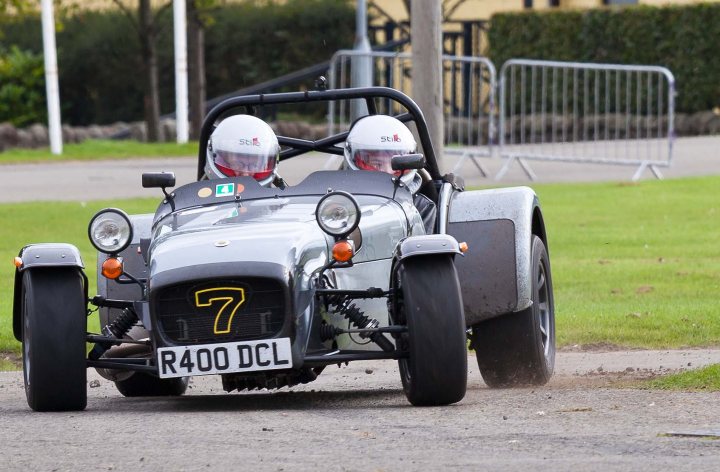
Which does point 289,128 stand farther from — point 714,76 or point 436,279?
point 436,279

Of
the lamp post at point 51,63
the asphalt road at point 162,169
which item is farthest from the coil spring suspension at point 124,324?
the lamp post at point 51,63

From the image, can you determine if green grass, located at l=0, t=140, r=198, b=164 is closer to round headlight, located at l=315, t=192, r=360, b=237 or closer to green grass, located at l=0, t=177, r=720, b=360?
green grass, located at l=0, t=177, r=720, b=360

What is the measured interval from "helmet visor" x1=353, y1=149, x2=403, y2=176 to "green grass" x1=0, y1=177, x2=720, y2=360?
2.56m

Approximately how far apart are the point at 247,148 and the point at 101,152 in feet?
62.9

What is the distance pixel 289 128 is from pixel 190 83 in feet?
6.53

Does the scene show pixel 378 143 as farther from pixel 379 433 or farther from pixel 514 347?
pixel 379 433

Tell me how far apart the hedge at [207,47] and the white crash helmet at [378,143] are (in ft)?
84.5

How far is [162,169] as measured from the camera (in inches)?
926

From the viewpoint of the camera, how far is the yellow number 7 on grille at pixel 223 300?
7434 millimetres

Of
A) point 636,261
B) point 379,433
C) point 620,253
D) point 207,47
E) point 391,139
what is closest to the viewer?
point 379,433

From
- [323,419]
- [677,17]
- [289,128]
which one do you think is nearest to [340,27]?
[289,128]

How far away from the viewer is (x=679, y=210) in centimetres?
1798

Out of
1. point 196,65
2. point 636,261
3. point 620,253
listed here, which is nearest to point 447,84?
point 196,65

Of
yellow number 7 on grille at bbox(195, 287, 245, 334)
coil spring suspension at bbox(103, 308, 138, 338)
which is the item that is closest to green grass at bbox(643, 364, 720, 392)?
yellow number 7 on grille at bbox(195, 287, 245, 334)
